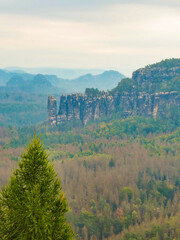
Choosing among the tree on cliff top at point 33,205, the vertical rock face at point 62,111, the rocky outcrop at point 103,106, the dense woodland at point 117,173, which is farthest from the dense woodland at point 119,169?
the tree on cliff top at point 33,205

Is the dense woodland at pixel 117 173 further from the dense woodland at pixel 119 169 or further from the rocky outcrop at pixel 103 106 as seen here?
the rocky outcrop at pixel 103 106

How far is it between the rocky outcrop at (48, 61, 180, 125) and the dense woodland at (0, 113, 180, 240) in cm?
846

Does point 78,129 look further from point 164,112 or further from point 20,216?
point 20,216

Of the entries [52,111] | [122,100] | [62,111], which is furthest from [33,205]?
[122,100]

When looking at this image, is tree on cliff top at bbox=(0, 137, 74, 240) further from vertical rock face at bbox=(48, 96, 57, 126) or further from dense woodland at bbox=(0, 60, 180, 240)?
vertical rock face at bbox=(48, 96, 57, 126)

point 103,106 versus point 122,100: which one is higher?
point 122,100

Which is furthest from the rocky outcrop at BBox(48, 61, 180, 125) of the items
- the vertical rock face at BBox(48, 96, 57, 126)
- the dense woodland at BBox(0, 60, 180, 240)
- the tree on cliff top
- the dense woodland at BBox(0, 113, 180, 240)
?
the tree on cliff top

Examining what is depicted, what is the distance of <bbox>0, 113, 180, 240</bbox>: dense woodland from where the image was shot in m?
55.2

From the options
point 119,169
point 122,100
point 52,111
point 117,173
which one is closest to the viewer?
point 117,173

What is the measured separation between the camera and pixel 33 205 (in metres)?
14.2

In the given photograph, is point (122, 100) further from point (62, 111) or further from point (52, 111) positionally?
point (52, 111)

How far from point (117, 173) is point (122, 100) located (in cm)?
6819

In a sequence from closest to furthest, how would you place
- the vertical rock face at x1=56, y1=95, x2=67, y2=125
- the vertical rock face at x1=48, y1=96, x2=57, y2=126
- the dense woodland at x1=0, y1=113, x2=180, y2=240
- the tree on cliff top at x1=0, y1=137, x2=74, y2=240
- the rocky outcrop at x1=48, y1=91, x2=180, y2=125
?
the tree on cliff top at x1=0, y1=137, x2=74, y2=240, the dense woodland at x1=0, y1=113, x2=180, y2=240, the rocky outcrop at x1=48, y1=91, x2=180, y2=125, the vertical rock face at x1=48, y1=96, x2=57, y2=126, the vertical rock face at x1=56, y1=95, x2=67, y2=125

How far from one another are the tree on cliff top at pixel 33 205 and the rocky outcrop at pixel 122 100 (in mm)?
122525
